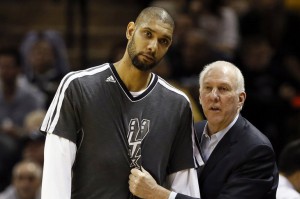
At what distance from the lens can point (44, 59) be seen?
7.95 metres

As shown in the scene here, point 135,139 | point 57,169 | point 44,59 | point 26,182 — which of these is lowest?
point 26,182

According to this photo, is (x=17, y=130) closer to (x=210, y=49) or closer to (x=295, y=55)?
(x=210, y=49)

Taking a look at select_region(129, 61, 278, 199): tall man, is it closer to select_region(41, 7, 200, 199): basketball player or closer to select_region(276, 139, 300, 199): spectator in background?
select_region(41, 7, 200, 199): basketball player

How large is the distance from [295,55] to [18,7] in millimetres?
3050

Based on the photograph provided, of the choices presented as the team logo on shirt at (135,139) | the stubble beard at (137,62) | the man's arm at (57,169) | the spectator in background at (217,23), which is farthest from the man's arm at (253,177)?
the spectator in background at (217,23)

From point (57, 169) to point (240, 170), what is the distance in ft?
3.25

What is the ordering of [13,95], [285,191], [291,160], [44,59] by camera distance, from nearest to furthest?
[285,191], [291,160], [13,95], [44,59]

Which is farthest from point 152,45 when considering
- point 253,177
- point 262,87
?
point 262,87

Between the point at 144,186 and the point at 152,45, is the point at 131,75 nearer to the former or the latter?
the point at 152,45

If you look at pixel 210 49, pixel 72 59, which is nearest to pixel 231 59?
pixel 210 49

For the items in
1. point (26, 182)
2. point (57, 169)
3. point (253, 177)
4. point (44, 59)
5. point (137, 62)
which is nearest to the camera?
point (57, 169)

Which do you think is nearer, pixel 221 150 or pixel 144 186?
pixel 144 186

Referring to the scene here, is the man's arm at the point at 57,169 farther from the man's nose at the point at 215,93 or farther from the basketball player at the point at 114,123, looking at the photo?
the man's nose at the point at 215,93

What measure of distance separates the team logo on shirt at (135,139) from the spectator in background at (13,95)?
368 centimetres
